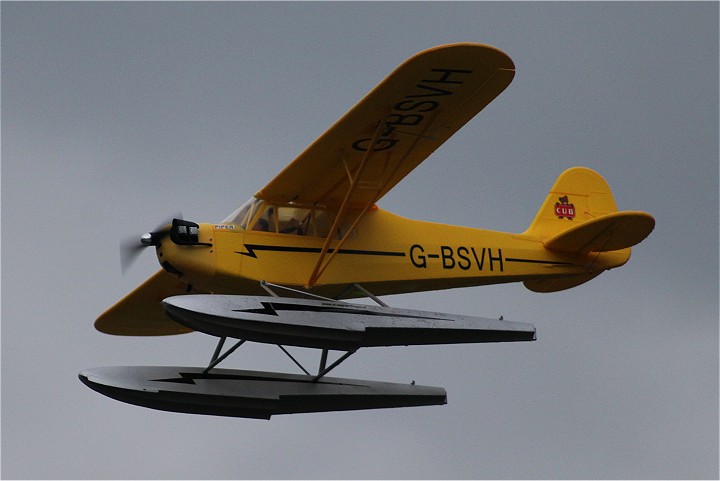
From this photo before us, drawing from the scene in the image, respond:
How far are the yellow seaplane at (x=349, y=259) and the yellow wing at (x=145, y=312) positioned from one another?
4 centimetres

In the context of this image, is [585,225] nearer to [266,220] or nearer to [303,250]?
[303,250]

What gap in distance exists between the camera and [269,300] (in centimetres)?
1442

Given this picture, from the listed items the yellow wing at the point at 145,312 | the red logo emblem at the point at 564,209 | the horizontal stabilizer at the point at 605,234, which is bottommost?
the yellow wing at the point at 145,312

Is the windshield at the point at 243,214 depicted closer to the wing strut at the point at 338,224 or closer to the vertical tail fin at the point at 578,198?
the wing strut at the point at 338,224

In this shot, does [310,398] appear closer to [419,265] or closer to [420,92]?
[419,265]

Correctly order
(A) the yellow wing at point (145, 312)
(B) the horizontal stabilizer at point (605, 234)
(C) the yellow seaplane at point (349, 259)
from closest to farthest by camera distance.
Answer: (C) the yellow seaplane at point (349, 259) → (B) the horizontal stabilizer at point (605, 234) → (A) the yellow wing at point (145, 312)

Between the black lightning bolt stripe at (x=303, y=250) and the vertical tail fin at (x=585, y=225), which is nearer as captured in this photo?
the black lightning bolt stripe at (x=303, y=250)

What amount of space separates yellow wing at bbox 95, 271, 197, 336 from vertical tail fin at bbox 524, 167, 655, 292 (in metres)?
5.05

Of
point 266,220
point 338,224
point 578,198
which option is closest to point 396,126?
point 338,224

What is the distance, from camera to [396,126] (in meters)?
14.9

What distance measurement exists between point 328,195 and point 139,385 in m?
3.32

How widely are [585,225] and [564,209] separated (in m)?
1.75

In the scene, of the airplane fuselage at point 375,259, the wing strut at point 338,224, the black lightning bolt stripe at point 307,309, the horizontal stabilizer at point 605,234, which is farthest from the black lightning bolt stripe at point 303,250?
the horizontal stabilizer at point 605,234

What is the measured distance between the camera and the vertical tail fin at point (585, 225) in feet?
56.1
